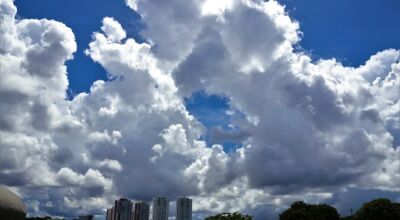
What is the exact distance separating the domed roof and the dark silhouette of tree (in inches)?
2757

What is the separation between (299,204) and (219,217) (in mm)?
30444

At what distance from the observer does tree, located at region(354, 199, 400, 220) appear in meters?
120

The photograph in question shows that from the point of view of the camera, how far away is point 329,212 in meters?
138

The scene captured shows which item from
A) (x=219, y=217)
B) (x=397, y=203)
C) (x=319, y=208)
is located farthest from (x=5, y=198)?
(x=397, y=203)

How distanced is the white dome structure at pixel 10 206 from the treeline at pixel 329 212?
47.2 m

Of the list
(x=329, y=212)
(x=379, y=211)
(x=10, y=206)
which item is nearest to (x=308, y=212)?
(x=329, y=212)

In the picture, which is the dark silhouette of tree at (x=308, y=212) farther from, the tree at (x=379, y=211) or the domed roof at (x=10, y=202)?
the domed roof at (x=10, y=202)

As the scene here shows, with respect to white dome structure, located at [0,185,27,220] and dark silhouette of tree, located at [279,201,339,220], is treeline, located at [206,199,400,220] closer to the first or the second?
dark silhouette of tree, located at [279,201,339,220]

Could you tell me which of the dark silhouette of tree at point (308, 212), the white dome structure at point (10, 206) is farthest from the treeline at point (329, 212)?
the white dome structure at point (10, 206)

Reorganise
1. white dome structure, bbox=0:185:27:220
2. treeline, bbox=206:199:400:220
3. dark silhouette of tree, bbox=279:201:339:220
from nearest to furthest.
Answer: white dome structure, bbox=0:185:27:220, treeline, bbox=206:199:400:220, dark silhouette of tree, bbox=279:201:339:220

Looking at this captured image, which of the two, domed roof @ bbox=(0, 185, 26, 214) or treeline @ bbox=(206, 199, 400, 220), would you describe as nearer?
domed roof @ bbox=(0, 185, 26, 214)

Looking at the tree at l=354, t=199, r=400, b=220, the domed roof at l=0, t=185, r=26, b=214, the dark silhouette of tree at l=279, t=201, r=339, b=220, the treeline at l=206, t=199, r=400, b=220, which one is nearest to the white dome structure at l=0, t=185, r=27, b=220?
the domed roof at l=0, t=185, r=26, b=214

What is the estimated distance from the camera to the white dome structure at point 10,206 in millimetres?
102887

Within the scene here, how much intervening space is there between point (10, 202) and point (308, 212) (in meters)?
79.4
